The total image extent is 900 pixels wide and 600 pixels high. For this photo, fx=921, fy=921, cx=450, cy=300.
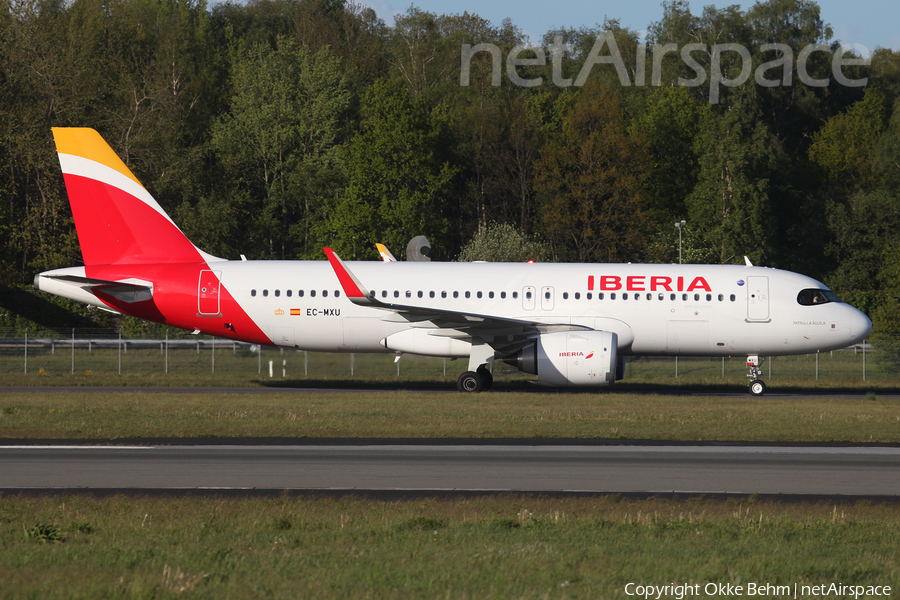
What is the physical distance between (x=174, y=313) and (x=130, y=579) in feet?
70.8

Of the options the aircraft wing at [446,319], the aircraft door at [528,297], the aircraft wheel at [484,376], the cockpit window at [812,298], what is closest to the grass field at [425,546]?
the aircraft wing at [446,319]

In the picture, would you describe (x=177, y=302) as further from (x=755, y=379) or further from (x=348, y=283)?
(x=755, y=379)

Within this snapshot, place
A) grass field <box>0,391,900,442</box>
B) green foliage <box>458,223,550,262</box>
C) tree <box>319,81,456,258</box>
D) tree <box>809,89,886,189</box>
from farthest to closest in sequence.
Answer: tree <box>809,89,886,189</box>
tree <box>319,81,456,258</box>
green foliage <box>458,223,550,262</box>
grass field <box>0,391,900,442</box>

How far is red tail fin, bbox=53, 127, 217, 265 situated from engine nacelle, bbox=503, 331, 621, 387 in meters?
11.9

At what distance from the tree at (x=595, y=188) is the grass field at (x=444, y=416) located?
3669 cm

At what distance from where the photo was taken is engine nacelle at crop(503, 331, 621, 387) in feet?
85.9

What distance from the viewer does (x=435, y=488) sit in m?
13.1

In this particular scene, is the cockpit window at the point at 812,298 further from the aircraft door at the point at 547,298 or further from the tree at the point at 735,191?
the tree at the point at 735,191

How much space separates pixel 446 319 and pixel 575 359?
3.91m

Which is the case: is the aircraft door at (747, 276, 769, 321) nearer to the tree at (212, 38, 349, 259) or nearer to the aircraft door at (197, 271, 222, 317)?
the aircraft door at (197, 271, 222, 317)

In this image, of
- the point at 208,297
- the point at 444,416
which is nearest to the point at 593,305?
the point at 444,416

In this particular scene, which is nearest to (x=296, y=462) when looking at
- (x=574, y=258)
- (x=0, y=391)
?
(x=0, y=391)

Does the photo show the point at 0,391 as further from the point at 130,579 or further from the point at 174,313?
the point at 130,579

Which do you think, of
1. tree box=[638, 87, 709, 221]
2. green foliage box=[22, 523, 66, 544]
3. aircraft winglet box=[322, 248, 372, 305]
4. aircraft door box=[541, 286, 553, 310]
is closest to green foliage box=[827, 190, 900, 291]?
tree box=[638, 87, 709, 221]
